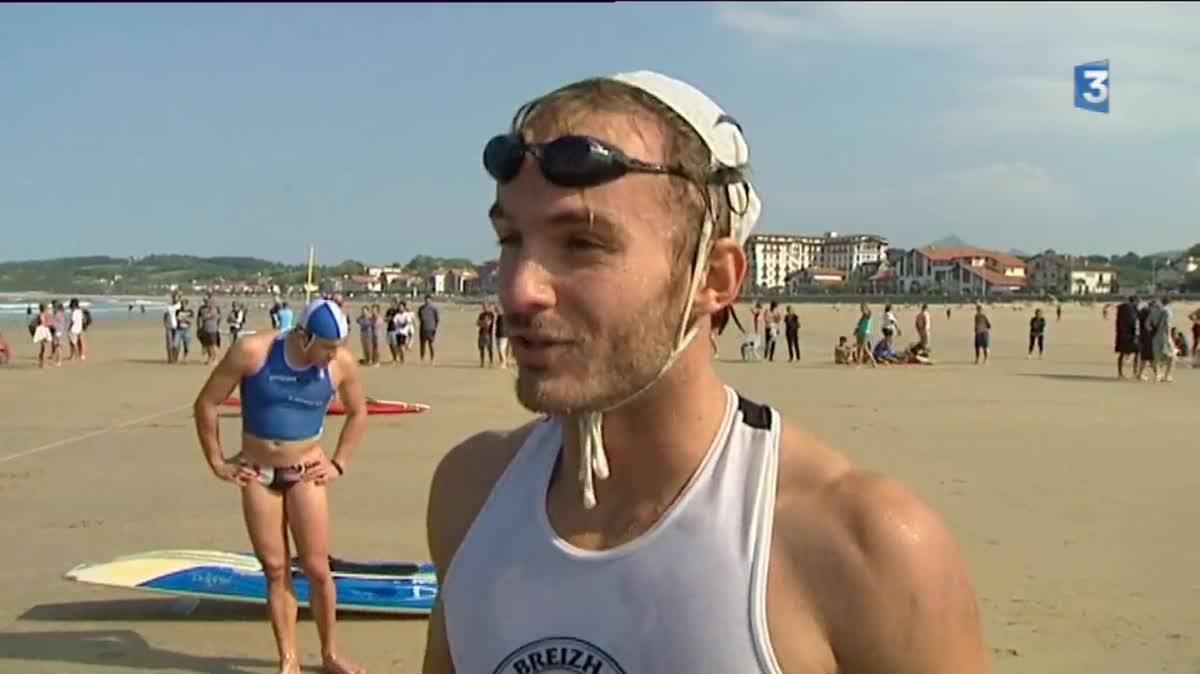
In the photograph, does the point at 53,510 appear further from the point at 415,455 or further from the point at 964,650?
the point at 964,650

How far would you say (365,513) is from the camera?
31.1ft

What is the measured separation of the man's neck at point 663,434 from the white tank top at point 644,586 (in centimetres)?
3

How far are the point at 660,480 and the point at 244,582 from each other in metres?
5.58

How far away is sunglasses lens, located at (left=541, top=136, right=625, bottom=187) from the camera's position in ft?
5.16

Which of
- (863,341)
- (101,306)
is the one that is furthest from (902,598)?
(101,306)

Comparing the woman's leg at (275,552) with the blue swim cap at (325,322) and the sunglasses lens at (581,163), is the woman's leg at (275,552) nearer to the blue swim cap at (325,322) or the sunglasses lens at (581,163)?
the blue swim cap at (325,322)

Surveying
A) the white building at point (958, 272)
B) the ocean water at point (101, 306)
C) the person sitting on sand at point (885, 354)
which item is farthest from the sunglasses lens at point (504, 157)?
the white building at point (958, 272)

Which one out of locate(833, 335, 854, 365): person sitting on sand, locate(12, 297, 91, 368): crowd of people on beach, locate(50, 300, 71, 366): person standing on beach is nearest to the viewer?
locate(12, 297, 91, 368): crowd of people on beach

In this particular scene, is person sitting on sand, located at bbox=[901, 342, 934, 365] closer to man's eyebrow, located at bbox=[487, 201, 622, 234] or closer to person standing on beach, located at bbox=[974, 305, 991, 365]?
person standing on beach, located at bbox=[974, 305, 991, 365]

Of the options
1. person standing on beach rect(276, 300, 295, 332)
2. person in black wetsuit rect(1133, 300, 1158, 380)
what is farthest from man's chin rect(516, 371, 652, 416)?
person in black wetsuit rect(1133, 300, 1158, 380)

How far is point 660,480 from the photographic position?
1.70 meters

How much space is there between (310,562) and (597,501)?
13.6 ft

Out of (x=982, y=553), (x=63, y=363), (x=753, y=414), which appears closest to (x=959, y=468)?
(x=982, y=553)

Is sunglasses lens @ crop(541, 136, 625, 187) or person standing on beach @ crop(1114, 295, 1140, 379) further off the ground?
sunglasses lens @ crop(541, 136, 625, 187)
